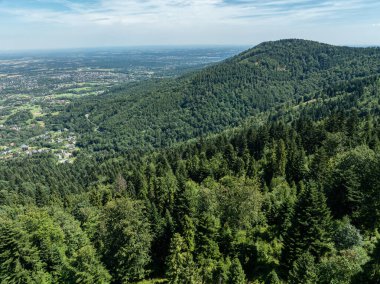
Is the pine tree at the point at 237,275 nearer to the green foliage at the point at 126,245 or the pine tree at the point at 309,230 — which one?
the pine tree at the point at 309,230

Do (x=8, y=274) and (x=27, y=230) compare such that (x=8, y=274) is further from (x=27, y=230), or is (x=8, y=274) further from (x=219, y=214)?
(x=219, y=214)

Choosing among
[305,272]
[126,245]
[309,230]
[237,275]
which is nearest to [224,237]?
[237,275]

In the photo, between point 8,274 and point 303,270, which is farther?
point 8,274

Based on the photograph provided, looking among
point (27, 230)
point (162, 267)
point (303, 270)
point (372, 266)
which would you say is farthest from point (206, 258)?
point (27, 230)

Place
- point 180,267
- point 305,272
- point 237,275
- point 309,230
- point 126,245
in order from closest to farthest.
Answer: point 305,272, point 237,275, point 180,267, point 309,230, point 126,245

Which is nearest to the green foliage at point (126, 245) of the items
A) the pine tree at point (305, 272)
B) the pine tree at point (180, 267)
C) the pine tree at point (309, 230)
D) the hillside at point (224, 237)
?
the hillside at point (224, 237)

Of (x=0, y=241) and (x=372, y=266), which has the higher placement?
(x=372, y=266)

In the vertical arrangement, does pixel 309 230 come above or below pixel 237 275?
above

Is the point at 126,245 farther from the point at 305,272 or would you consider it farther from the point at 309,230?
the point at 309,230

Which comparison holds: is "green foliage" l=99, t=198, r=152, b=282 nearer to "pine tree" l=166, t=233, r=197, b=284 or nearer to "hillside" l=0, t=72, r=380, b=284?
"hillside" l=0, t=72, r=380, b=284

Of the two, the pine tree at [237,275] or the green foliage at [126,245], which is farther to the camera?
the green foliage at [126,245]

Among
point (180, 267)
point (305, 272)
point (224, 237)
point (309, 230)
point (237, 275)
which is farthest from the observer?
point (224, 237)
